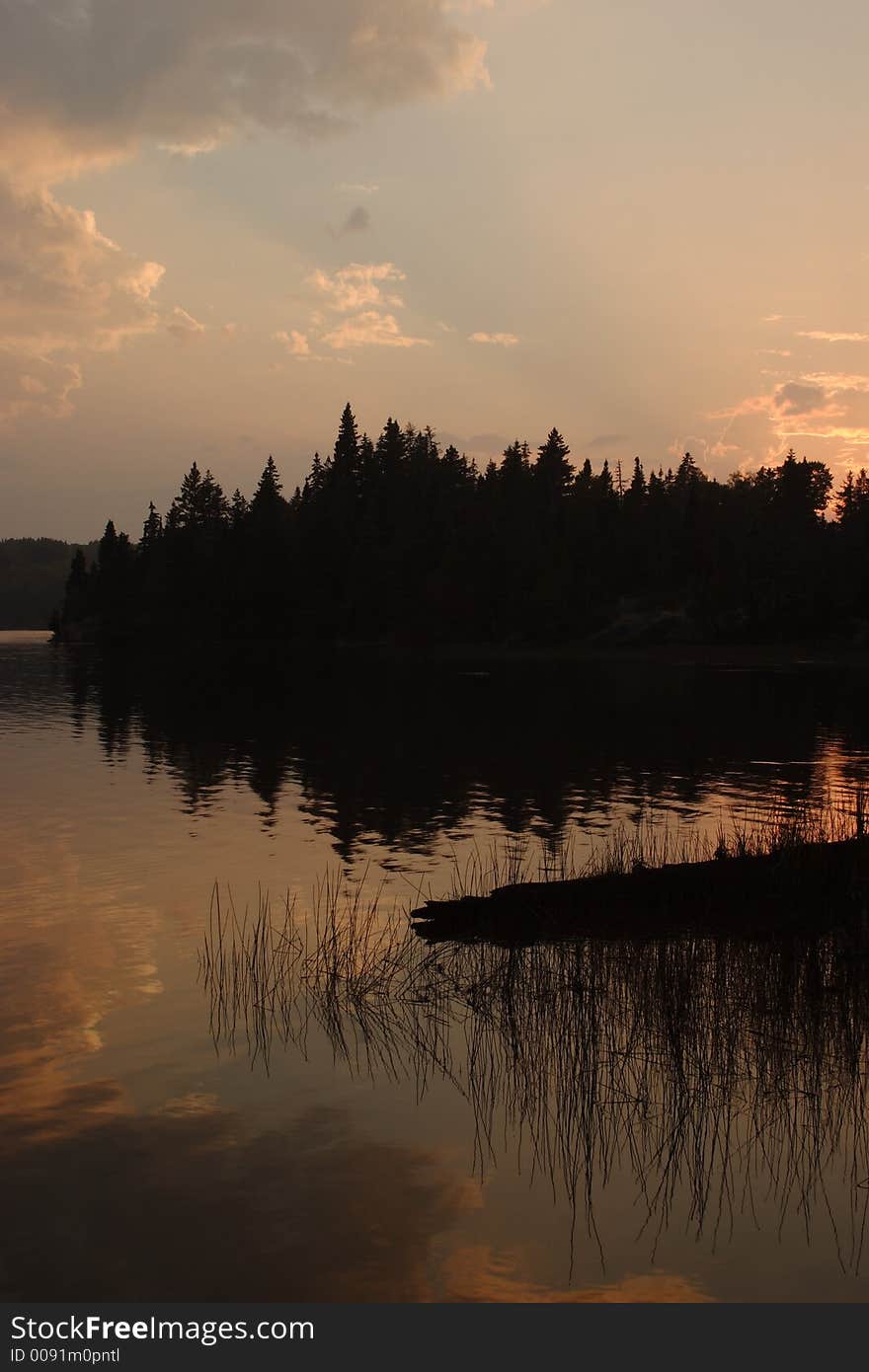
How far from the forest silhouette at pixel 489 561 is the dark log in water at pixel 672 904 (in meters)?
127

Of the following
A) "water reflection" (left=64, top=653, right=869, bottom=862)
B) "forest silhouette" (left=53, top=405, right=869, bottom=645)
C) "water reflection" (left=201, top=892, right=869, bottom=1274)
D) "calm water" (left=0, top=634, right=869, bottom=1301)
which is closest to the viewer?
"calm water" (left=0, top=634, right=869, bottom=1301)

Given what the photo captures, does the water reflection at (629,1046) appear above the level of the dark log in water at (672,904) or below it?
below

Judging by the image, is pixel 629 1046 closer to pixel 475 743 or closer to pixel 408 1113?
pixel 408 1113

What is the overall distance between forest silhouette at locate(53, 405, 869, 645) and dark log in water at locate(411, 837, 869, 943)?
416ft

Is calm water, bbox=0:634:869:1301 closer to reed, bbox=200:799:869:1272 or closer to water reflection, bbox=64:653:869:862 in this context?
reed, bbox=200:799:869:1272

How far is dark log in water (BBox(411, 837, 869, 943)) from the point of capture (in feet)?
54.4

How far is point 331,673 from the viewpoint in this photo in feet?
354

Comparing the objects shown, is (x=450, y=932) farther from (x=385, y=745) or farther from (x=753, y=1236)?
(x=385, y=745)

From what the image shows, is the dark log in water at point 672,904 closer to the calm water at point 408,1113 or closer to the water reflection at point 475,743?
the calm water at point 408,1113

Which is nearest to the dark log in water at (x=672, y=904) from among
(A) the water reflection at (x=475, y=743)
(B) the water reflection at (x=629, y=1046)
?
(B) the water reflection at (x=629, y=1046)

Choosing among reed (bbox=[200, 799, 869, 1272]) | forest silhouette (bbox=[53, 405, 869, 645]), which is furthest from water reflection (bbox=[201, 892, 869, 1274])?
forest silhouette (bbox=[53, 405, 869, 645])

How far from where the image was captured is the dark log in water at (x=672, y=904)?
16.6 meters

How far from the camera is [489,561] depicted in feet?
536

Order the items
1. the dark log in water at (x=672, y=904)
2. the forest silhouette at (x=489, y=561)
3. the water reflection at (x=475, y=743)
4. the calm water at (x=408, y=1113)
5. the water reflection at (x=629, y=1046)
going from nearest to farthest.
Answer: the calm water at (x=408, y=1113)
the water reflection at (x=629, y=1046)
the dark log in water at (x=672, y=904)
the water reflection at (x=475, y=743)
the forest silhouette at (x=489, y=561)
